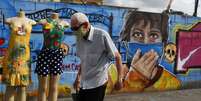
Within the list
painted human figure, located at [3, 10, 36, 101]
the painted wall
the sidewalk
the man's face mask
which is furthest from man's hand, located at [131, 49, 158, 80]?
the man's face mask

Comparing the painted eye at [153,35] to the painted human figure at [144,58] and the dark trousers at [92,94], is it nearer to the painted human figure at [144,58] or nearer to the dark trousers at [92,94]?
the painted human figure at [144,58]

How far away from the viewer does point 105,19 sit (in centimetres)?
995

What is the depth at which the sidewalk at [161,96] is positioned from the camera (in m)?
→ 10.0

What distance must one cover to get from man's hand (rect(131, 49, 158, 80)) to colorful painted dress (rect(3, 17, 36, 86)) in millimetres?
3819

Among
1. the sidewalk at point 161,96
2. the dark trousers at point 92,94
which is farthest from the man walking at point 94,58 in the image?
the sidewalk at point 161,96

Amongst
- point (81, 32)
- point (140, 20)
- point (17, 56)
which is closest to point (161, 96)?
point (140, 20)

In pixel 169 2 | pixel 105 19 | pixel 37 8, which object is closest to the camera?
pixel 37 8

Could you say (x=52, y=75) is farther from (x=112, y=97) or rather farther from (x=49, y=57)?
(x=112, y=97)

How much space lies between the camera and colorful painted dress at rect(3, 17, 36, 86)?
282 inches

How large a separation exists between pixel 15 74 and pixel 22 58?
24 centimetres

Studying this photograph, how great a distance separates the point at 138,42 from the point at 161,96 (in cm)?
119

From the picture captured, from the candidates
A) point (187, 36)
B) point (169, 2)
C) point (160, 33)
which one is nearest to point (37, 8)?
point (160, 33)

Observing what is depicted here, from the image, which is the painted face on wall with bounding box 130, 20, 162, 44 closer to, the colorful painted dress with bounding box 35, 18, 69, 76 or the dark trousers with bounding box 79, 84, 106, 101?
the colorful painted dress with bounding box 35, 18, 69, 76

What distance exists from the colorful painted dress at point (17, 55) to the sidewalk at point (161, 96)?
2236mm
